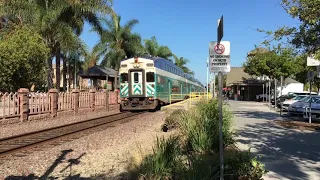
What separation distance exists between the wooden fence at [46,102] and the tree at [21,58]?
5.25 meters

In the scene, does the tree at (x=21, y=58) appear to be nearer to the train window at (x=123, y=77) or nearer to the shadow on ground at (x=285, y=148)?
the train window at (x=123, y=77)

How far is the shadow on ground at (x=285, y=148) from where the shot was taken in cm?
783

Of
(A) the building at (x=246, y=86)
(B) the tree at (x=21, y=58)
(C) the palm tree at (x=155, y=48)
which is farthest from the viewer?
(C) the palm tree at (x=155, y=48)

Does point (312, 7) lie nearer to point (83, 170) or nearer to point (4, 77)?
point (83, 170)

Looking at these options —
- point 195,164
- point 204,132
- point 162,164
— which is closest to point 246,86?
point 204,132

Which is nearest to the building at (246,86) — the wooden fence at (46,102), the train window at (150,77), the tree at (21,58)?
the wooden fence at (46,102)

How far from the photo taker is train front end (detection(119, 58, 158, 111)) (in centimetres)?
2444

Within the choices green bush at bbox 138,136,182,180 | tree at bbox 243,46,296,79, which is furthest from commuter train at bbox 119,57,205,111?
tree at bbox 243,46,296,79

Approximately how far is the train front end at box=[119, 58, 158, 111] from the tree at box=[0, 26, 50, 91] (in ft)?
25.6

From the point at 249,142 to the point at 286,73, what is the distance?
144 feet

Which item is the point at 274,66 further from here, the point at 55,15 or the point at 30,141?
the point at 30,141

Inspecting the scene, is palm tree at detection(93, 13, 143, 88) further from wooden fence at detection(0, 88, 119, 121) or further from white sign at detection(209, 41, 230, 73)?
white sign at detection(209, 41, 230, 73)

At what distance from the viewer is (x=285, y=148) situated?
10430 millimetres

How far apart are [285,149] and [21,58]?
22.6m
